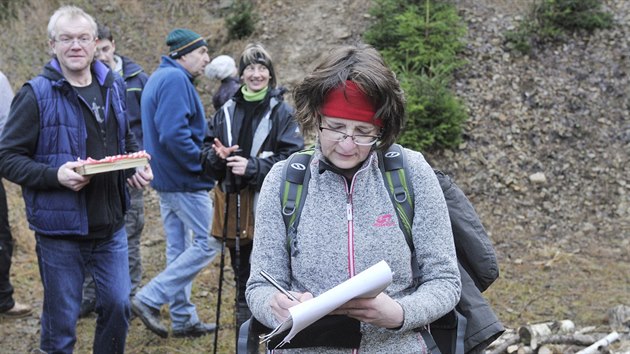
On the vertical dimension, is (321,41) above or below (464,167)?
above

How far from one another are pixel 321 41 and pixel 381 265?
1012cm

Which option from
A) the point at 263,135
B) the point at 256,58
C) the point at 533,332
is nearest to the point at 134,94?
the point at 256,58

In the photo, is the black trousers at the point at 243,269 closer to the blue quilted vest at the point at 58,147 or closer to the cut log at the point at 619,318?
the blue quilted vest at the point at 58,147

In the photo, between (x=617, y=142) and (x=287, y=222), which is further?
(x=617, y=142)

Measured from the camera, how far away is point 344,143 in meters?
2.57

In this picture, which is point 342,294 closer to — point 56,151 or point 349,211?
point 349,211

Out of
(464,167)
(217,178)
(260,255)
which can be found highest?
(260,255)

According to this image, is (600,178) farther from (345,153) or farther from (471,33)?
(345,153)

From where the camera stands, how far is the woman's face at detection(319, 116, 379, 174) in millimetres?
2576

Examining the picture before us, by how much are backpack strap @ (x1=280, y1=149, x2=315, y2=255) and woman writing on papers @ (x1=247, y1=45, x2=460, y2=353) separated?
0.01 m

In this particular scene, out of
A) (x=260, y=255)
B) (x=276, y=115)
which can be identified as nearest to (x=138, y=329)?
(x=276, y=115)

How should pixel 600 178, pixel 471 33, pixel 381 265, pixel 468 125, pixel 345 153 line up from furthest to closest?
1. pixel 471 33
2. pixel 468 125
3. pixel 600 178
4. pixel 345 153
5. pixel 381 265

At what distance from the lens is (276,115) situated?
5.21m

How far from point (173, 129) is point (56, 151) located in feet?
5.19
